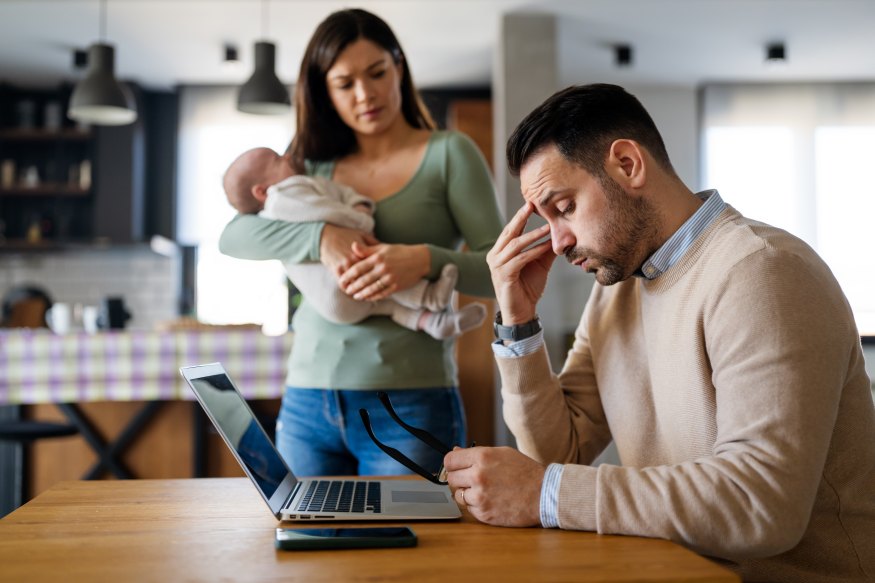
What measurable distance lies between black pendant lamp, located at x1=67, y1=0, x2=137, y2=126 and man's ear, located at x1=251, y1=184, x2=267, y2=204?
2.78 m

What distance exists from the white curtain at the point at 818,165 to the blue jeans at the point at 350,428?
593cm

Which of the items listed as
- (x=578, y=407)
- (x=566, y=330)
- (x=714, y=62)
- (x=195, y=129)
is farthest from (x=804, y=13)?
(x=578, y=407)

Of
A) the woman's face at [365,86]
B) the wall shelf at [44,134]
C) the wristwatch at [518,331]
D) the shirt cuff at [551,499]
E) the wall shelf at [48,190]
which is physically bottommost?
the shirt cuff at [551,499]

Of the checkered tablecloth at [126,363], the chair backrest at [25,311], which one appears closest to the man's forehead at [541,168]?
the checkered tablecloth at [126,363]

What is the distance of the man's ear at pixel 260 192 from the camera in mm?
1876

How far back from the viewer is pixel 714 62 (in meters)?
6.45

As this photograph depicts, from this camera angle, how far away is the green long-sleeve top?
5.19 feet

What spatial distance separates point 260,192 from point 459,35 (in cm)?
403

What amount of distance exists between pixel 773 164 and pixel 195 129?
4.61m

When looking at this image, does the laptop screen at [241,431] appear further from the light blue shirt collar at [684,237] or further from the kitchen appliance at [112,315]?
the kitchen appliance at [112,315]

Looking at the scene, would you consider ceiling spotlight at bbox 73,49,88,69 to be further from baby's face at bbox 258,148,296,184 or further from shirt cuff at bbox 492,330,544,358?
shirt cuff at bbox 492,330,544,358

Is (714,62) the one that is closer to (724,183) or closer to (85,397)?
(724,183)

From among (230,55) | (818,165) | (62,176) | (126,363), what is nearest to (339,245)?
(126,363)

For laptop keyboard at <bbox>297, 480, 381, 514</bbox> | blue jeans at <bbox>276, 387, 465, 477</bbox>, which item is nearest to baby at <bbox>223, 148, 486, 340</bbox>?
blue jeans at <bbox>276, 387, 465, 477</bbox>
